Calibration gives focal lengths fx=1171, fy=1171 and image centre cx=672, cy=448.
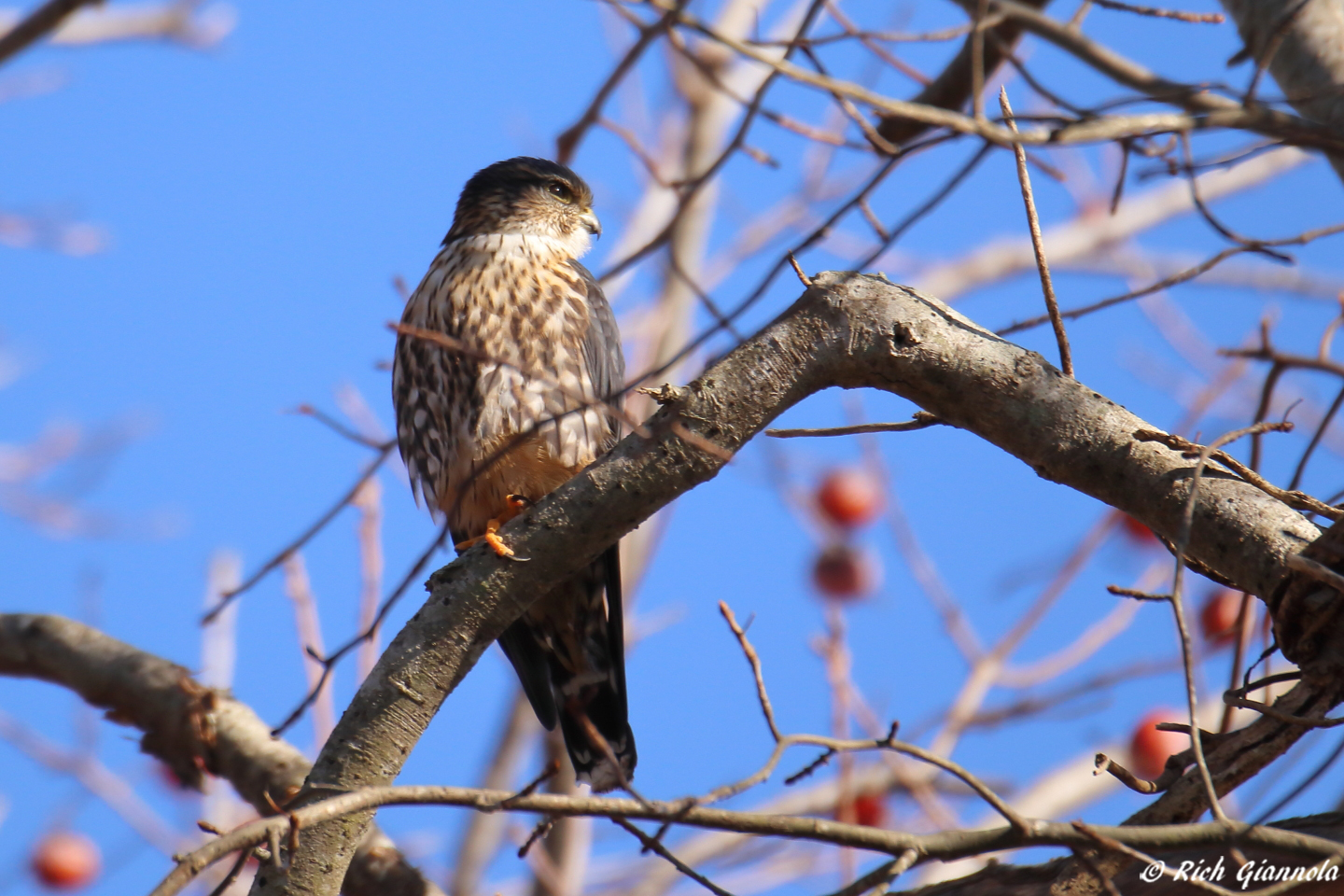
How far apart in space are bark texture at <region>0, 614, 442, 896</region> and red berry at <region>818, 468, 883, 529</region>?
2.81m

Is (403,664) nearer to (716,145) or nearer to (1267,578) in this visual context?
(1267,578)

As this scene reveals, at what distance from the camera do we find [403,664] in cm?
208

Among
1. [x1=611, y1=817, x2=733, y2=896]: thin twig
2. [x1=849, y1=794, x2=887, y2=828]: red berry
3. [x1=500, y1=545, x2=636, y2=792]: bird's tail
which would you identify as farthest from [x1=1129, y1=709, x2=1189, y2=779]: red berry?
[x1=611, y1=817, x2=733, y2=896]: thin twig

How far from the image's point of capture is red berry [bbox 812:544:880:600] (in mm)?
4766

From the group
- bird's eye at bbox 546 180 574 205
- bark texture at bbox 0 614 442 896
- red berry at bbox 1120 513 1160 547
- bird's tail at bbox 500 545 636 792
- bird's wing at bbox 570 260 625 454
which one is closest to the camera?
bark texture at bbox 0 614 442 896

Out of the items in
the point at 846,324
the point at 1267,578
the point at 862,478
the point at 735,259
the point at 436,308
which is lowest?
the point at 1267,578

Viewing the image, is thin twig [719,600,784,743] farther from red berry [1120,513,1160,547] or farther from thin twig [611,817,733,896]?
red berry [1120,513,1160,547]

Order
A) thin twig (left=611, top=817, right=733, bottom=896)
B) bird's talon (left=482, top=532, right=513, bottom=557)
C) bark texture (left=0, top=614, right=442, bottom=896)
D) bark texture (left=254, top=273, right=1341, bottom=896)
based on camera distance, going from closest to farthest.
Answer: thin twig (left=611, top=817, right=733, bottom=896) → bark texture (left=254, top=273, right=1341, bottom=896) → bird's talon (left=482, top=532, right=513, bottom=557) → bark texture (left=0, top=614, right=442, bottom=896)

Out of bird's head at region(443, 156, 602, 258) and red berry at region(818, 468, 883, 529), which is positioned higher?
bird's head at region(443, 156, 602, 258)

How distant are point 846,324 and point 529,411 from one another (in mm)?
1309

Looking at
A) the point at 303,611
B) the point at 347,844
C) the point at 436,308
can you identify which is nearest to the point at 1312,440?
the point at 347,844

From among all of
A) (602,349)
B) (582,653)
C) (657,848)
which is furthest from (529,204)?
(657,848)

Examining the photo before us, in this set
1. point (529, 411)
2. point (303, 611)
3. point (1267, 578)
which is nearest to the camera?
point (1267, 578)

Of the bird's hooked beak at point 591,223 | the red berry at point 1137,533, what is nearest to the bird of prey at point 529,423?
the bird's hooked beak at point 591,223
